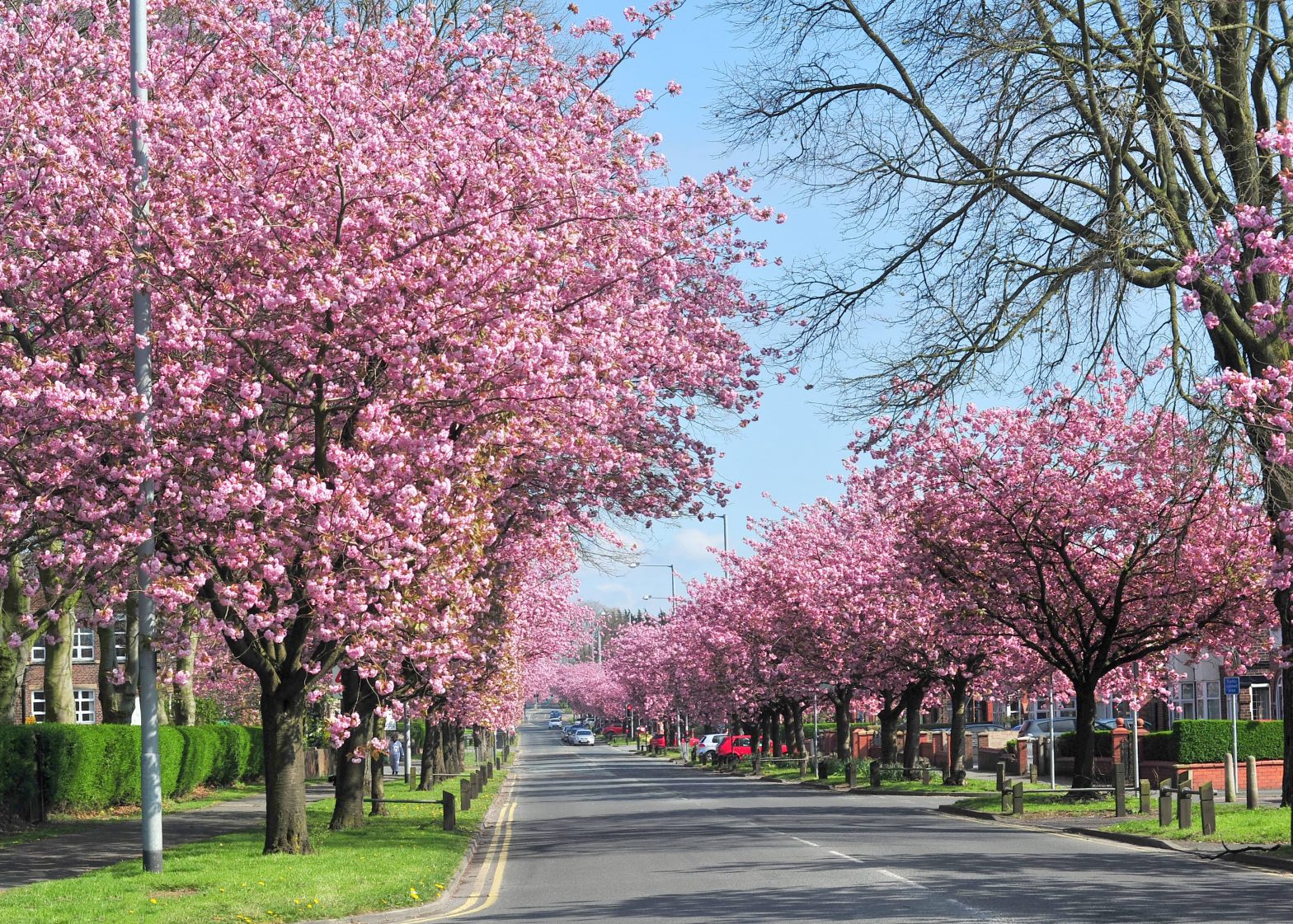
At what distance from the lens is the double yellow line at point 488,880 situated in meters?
15.6

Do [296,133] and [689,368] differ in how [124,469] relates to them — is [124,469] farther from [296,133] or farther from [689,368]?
[689,368]

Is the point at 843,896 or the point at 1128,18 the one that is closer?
the point at 843,896

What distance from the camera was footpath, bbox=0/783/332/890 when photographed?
20.0m

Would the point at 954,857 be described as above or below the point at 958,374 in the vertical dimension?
below

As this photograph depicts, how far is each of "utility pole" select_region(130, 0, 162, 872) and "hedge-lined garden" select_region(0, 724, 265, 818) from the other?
38.1ft

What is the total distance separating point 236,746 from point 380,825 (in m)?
22.5

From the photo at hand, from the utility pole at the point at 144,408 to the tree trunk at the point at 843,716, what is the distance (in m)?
37.4

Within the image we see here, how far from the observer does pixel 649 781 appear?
54.4 meters

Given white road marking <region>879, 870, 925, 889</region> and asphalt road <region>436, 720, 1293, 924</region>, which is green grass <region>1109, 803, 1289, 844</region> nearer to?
asphalt road <region>436, 720, 1293, 924</region>

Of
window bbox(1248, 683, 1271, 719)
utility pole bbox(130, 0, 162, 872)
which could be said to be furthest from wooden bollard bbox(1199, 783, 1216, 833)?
window bbox(1248, 683, 1271, 719)

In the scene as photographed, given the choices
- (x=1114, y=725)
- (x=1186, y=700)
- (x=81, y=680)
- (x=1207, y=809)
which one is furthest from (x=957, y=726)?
(x=81, y=680)

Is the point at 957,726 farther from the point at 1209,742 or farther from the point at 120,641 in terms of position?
the point at 120,641

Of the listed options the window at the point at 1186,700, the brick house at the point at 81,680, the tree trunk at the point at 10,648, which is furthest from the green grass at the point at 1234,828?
the brick house at the point at 81,680

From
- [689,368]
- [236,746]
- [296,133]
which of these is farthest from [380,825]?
[236,746]
